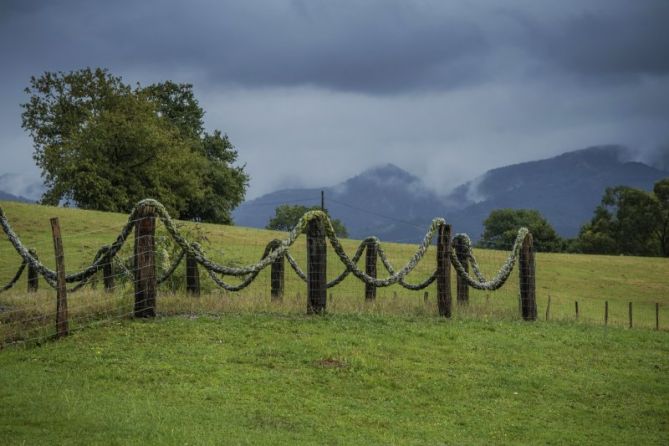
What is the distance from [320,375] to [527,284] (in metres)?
9.45

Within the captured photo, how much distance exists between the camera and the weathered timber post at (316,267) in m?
18.7

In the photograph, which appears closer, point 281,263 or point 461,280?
point 281,263

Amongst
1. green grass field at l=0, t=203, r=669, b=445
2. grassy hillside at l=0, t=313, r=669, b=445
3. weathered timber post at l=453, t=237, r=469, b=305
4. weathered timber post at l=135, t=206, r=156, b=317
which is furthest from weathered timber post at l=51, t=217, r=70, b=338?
weathered timber post at l=453, t=237, r=469, b=305

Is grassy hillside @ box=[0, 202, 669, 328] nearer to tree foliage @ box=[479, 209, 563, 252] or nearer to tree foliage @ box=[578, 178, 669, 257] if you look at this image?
tree foliage @ box=[578, 178, 669, 257]

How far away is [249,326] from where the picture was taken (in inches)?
675

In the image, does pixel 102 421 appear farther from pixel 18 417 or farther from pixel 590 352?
pixel 590 352

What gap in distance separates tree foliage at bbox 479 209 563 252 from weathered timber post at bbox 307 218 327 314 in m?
87.5

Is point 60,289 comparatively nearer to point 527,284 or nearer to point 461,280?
point 461,280

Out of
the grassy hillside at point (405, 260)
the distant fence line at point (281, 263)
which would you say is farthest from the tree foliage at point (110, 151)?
the distant fence line at point (281, 263)

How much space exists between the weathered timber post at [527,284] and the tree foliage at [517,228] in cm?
8335

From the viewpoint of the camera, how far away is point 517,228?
128 m

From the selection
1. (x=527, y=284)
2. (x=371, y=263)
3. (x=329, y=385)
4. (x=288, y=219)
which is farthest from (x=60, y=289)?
(x=288, y=219)

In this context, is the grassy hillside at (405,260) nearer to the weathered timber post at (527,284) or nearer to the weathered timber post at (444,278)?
the weathered timber post at (527,284)

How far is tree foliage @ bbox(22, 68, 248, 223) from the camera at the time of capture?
189 feet
